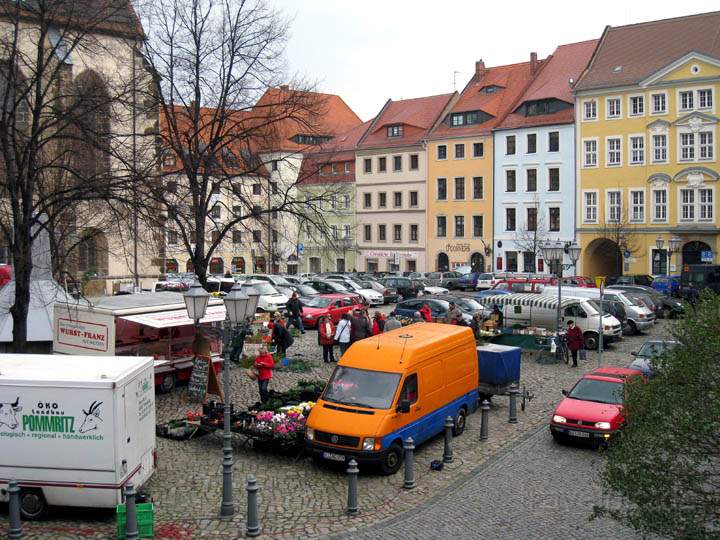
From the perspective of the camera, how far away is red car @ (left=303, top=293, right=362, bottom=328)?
33.5m

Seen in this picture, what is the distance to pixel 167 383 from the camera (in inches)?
787

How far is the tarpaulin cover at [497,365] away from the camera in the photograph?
743 inches

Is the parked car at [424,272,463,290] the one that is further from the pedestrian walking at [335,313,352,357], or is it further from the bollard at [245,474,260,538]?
the bollard at [245,474,260,538]

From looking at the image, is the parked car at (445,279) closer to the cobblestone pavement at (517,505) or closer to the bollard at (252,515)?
the cobblestone pavement at (517,505)

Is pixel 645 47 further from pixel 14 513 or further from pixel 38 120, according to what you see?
pixel 14 513

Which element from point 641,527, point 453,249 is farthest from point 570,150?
point 641,527

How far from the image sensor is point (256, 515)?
36.4 feet

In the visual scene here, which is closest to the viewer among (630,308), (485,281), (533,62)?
(630,308)

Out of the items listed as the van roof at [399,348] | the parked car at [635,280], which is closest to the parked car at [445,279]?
the parked car at [635,280]

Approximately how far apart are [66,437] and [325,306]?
23235 mm

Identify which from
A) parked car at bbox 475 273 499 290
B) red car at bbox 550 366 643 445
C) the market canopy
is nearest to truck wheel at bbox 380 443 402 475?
red car at bbox 550 366 643 445

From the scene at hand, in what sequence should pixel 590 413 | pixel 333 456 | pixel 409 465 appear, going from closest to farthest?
1. pixel 409 465
2. pixel 333 456
3. pixel 590 413

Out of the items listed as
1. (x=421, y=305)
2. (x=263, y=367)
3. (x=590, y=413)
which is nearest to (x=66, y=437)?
(x=263, y=367)

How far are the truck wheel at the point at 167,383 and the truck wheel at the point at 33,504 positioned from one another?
336 inches
